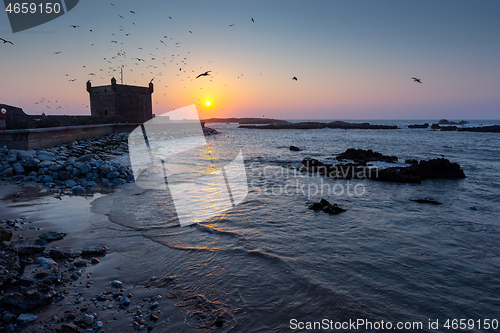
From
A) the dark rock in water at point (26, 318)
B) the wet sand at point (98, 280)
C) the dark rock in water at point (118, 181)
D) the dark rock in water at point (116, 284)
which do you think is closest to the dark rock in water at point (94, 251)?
the wet sand at point (98, 280)

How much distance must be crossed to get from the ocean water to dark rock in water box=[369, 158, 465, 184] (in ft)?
9.46

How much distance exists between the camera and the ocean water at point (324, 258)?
3.17 m

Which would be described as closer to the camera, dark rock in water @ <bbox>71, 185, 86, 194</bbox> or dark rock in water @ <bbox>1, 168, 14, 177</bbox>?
dark rock in water @ <bbox>71, 185, 86, 194</bbox>

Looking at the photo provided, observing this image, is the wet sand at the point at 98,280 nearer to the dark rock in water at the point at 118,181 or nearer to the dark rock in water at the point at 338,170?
the dark rock in water at the point at 118,181

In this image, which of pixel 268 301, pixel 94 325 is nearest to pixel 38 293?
pixel 94 325

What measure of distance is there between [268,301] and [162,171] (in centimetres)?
1010

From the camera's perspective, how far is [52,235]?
176 inches

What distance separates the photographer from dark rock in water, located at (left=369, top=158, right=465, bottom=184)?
10.8 meters

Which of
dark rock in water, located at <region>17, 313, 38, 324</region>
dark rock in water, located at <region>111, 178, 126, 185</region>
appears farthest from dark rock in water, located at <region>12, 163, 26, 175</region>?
dark rock in water, located at <region>17, 313, 38, 324</region>

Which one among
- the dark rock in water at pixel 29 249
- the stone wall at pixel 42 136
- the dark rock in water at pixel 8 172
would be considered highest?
the stone wall at pixel 42 136

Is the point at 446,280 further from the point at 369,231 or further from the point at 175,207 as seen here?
the point at 175,207

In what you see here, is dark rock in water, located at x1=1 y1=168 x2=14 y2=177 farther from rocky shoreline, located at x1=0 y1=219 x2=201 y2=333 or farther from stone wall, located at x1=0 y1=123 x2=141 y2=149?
Answer: rocky shoreline, located at x1=0 y1=219 x2=201 y2=333

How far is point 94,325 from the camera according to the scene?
2531mm

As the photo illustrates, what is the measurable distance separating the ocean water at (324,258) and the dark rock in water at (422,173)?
2.88m
